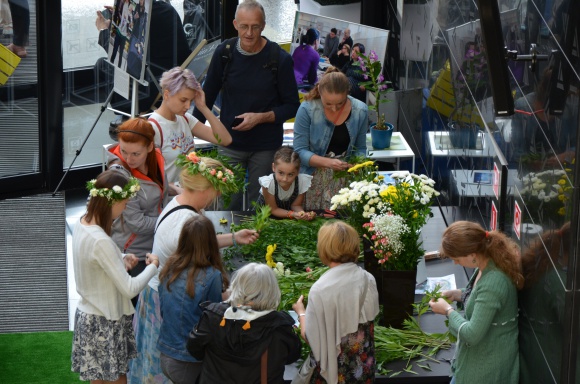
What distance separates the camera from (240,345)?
4.17 m

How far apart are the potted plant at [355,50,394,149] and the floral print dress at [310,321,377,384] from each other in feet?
12.0

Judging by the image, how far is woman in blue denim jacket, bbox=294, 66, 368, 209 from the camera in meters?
6.27

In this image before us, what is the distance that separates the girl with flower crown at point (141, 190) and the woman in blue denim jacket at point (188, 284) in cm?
91

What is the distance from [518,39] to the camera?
14.8 feet

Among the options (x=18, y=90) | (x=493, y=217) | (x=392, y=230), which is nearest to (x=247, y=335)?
(x=392, y=230)

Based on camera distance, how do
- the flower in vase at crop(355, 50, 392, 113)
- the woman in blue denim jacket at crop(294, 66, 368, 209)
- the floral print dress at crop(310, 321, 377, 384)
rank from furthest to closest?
the flower in vase at crop(355, 50, 392, 113) < the woman in blue denim jacket at crop(294, 66, 368, 209) < the floral print dress at crop(310, 321, 377, 384)

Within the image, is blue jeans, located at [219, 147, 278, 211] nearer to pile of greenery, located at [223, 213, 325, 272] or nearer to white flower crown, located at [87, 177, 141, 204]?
pile of greenery, located at [223, 213, 325, 272]

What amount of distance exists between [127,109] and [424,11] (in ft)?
10.4

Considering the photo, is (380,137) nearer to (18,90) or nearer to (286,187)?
(286,187)

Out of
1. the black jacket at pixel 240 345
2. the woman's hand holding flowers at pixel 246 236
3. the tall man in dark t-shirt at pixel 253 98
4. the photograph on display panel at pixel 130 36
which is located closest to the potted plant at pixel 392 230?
the woman's hand holding flowers at pixel 246 236

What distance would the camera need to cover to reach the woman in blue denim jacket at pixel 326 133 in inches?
247

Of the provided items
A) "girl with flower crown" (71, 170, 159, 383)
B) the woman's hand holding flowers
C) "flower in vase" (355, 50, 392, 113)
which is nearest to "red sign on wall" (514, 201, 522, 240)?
the woman's hand holding flowers

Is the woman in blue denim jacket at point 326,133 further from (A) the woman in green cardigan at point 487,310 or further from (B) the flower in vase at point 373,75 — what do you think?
(A) the woman in green cardigan at point 487,310

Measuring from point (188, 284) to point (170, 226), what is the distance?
456 mm
